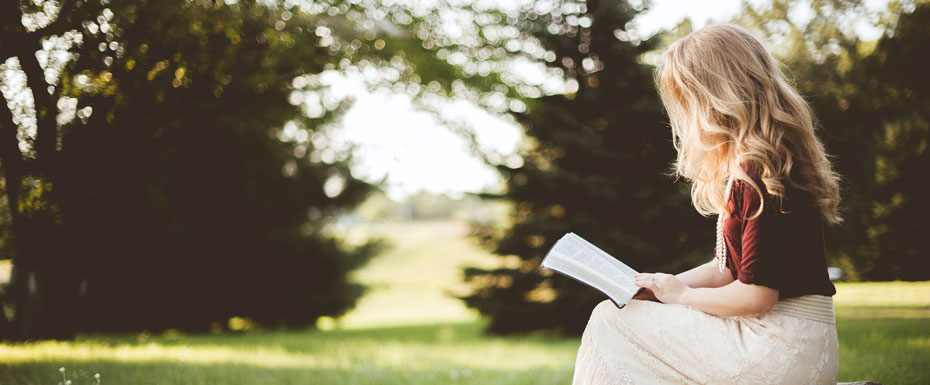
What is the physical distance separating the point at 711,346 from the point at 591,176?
650cm

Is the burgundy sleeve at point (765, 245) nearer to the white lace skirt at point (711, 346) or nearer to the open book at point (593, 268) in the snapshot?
the white lace skirt at point (711, 346)

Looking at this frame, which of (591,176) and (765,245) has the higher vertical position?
(591,176)

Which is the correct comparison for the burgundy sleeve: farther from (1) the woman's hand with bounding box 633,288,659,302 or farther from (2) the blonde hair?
(1) the woman's hand with bounding box 633,288,659,302

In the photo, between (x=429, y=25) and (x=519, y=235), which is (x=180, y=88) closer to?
(x=429, y=25)

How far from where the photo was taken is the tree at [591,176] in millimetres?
8352

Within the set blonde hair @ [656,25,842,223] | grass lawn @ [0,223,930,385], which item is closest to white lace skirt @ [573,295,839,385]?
blonde hair @ [656,25,842,223]

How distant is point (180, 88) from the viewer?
555 cm

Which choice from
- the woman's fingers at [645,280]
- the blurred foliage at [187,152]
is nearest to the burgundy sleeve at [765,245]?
the woman's fingers at [645,280]

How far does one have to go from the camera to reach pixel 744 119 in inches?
81.6

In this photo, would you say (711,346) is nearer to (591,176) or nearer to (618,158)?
(591,176)

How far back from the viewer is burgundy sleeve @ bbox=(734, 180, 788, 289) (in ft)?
6.30

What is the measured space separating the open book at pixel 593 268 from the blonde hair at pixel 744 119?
0.44 m

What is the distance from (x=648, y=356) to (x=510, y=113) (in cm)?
728

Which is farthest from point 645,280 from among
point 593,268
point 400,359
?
point 400,359
